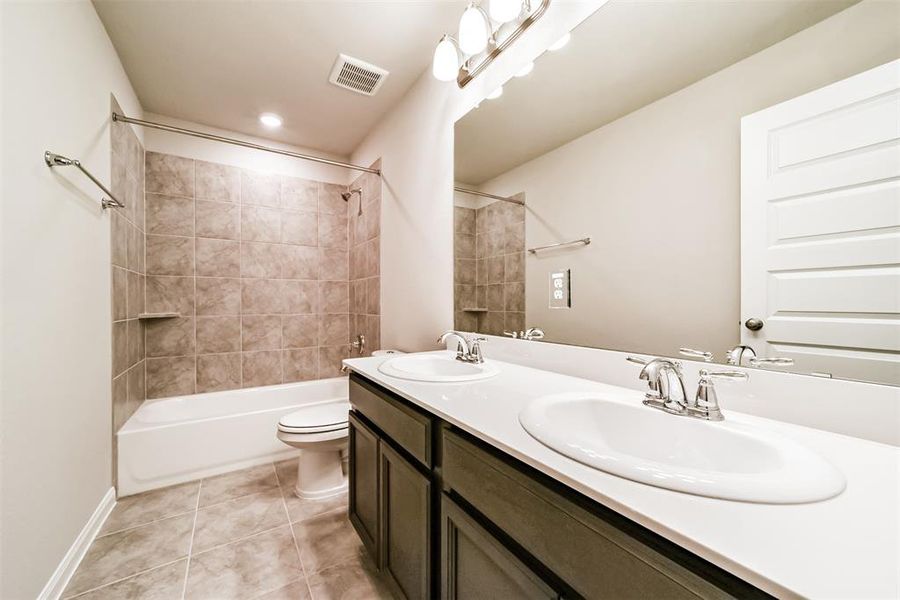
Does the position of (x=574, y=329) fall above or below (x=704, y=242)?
below

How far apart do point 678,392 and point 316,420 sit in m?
1.78

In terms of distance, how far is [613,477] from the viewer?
52 centimetres

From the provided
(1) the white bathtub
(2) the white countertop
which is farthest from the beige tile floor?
(2) the white countertop

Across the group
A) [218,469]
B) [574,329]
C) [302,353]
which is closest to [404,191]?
[574,329]

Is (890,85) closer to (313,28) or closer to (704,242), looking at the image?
(704,242)

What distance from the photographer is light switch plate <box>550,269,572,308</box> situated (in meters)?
1.25

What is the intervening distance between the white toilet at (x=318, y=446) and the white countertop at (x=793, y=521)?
1.42 m

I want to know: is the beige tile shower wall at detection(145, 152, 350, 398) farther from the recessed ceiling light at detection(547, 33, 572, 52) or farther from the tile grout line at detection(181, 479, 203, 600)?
the recessed ceiling light at detection(547, 33, 572, 52)

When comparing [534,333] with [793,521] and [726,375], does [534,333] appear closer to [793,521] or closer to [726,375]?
[726,375]

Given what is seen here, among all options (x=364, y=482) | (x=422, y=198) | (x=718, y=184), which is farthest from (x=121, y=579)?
(x=718, y=184)

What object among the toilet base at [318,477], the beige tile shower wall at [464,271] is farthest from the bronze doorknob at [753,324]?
the toilet base at [318,477]

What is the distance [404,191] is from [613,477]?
2.07m

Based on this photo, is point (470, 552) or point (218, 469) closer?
point (470, 552)

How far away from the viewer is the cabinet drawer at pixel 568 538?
1.42 ft
